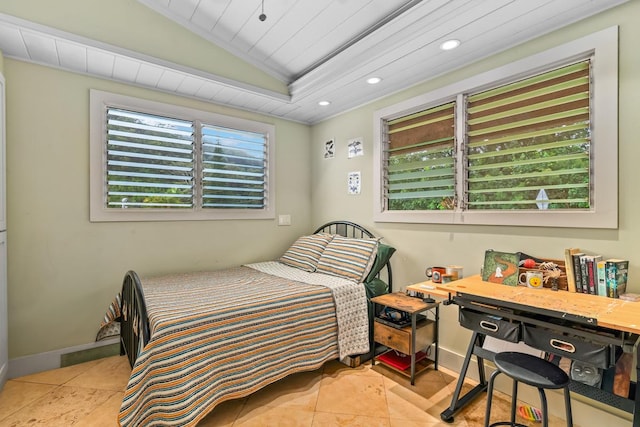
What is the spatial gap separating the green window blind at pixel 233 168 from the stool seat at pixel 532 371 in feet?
8.76

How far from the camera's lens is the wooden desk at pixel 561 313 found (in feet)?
4.33

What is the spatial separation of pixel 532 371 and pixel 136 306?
213cm

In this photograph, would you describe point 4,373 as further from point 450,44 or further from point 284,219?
point 450,44

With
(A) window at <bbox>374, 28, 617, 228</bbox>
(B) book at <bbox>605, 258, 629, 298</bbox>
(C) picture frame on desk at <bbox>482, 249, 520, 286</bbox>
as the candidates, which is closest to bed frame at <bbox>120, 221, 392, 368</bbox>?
(A) window at <bbox>374, 28, 617, 228</bbox>

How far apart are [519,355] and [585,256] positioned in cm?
69

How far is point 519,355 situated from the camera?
1.58 m

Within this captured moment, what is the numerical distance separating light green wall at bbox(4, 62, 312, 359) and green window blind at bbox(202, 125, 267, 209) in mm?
501

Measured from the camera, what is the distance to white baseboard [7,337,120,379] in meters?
2.33

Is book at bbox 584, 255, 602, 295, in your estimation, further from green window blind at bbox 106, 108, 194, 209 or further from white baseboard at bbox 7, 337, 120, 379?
white baseboard at bbox 7, 337, 120, 379

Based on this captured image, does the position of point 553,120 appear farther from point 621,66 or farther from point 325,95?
point 325,95

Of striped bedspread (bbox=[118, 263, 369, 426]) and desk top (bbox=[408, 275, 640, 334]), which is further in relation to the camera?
striped bedspread (bbox=[118, 263, 369, 426])

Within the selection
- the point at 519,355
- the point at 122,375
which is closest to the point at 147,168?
the point at 122,375

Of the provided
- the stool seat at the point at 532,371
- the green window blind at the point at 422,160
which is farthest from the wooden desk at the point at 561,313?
the green window blind at the point at 422,160

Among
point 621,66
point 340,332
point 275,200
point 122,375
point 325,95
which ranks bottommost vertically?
point 122,375
